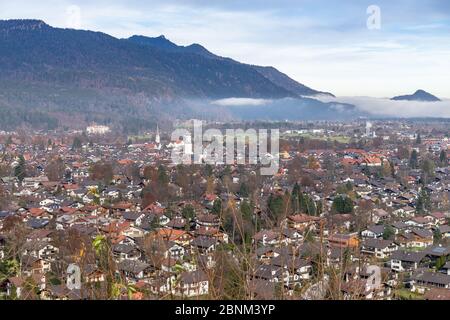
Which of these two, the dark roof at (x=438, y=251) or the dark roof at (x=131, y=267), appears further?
the dark roof at (x=438, y=251)

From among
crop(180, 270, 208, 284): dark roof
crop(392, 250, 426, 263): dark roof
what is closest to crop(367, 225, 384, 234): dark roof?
crop(392, 250, 426, 263): dark roof

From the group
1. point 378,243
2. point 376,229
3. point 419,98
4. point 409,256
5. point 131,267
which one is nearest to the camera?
point 131,267

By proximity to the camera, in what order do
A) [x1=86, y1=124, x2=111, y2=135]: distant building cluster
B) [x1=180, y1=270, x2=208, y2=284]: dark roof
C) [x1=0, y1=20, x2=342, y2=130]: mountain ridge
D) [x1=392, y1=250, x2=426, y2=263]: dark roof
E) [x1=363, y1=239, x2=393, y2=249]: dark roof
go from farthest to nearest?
1. [x1=0, y1=20, x2=342, y2=130]: mountain ridge
2. [x1=86, y1=124, x2=111, y2=135]: distant building cluster
3. [x1=363, y1=239, x2=393, y2=249]: dark roof
4. [x1=392, y1=250, x2=426, y2=263]: dark roof
5. [x1=180, y1=270, x2=208, y2=284]: dark roof

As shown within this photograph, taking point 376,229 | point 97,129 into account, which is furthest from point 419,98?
point 376,229

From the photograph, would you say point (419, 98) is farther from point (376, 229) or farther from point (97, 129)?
point (376, 229)

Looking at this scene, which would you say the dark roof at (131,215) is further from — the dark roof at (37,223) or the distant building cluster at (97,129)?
the distant building cluster at (97,129)

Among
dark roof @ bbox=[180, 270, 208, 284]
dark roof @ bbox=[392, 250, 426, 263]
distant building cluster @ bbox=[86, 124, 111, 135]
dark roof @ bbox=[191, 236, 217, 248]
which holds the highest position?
dark roof @ bbox=[180, 270, 208, 284]

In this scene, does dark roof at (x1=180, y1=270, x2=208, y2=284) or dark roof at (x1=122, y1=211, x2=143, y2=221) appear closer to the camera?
dark roof at (x1=180, y1=270, x2=208, y2=284)

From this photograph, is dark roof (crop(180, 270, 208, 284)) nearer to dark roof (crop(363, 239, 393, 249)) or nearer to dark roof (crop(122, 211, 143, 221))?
dark roof (crop(363, 239, 393, 249))

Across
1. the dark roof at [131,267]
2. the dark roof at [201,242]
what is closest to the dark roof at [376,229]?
the dark roof at [201,242]

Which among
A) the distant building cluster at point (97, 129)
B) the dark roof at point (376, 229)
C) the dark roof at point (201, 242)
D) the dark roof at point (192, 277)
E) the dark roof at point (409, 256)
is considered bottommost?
the dark roof at point (376, 229)

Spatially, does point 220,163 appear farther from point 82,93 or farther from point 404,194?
point 82,93
